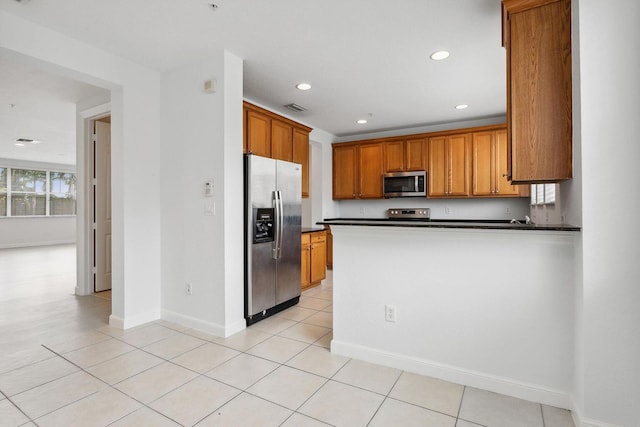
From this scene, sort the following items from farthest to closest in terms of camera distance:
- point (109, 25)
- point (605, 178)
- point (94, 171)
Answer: point (94, 171) < point (109, 25) < point (605, 178)

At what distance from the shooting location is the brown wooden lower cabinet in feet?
14.7

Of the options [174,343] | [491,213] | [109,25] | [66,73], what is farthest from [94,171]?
[491,213]

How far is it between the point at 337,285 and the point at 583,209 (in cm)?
166

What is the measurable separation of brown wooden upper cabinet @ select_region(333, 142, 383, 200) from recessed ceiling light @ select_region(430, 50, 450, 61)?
109 inches

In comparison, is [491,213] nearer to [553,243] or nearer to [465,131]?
[465,131]

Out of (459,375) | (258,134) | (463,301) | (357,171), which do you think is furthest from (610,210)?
(357,171)

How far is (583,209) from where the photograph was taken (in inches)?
66.6

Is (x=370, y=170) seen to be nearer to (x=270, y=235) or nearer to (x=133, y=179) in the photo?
(x=270, y=235)

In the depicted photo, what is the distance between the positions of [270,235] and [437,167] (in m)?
3.29

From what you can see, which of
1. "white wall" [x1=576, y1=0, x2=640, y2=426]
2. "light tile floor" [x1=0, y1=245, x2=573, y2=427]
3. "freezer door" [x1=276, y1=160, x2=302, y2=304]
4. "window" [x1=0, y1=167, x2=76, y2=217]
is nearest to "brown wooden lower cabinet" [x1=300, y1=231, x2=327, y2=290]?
"freezer door" [x1=276, y1=160, x2=302, y2=304]

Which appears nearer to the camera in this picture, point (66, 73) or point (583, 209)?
point (583, 209)

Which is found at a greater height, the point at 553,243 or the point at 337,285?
the point at 553,243

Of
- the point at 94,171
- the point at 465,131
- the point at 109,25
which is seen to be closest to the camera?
the point at 109,25

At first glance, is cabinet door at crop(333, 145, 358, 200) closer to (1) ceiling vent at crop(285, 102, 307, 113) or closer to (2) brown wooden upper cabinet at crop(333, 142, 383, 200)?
(2) brown wooden upper cabinet at crop(333, 142, 383, 200)
